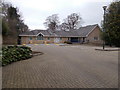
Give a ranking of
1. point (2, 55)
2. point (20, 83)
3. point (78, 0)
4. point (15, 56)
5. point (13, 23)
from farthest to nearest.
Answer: point (13, 23) → point (78, 0) → point (15, 56) → point (2, 55) → point (20, 83)

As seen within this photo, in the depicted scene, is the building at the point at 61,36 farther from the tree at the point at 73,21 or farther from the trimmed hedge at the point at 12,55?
the trimmed hedge at the point at 12,55

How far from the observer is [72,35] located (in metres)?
38.8

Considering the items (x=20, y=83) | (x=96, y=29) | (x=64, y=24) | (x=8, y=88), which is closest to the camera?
(x=8, y=88)

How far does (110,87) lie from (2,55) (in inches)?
246

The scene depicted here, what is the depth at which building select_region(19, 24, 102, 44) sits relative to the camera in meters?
34.2

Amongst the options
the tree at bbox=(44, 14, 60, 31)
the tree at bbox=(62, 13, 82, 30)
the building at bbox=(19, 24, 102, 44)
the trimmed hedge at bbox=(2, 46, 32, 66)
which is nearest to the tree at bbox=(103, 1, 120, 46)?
the building at bbox=(19, 24, 102, 44)

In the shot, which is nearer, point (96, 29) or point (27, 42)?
point (27, 42)

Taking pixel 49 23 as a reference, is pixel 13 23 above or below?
below

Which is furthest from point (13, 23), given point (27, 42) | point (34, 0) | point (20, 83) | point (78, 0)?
point (20, 83)

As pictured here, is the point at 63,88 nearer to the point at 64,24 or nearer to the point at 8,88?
the point at 8,88

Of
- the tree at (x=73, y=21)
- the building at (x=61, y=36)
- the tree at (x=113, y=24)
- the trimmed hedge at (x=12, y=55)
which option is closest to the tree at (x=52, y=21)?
the tree at (x=73, y=21)

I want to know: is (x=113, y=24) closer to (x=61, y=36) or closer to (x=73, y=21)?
(x=61, y=36)

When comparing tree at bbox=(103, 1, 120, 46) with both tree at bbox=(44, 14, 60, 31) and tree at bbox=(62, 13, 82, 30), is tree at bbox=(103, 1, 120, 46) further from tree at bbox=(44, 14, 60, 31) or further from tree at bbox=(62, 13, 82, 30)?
tree at bbox=(44, 14, 60, 31)

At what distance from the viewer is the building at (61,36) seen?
34.2 meters
